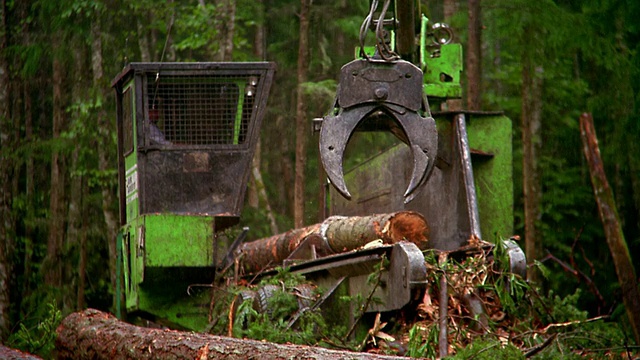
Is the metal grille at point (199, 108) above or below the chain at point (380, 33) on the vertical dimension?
below

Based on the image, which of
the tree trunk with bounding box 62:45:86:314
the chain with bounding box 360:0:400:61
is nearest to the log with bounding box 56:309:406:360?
the chain with bounding box 360:0:400:61

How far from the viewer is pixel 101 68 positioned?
60.1 ft

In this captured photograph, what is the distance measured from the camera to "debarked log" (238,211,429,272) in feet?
27.8

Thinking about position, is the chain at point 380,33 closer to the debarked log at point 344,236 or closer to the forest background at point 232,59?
the debarked log at point 344,236

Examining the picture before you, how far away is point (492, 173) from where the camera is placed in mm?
9062

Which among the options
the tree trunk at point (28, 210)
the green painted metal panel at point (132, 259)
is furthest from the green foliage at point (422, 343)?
the tree trunk at point (28, 210)

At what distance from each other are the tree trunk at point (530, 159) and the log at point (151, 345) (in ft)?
30.4

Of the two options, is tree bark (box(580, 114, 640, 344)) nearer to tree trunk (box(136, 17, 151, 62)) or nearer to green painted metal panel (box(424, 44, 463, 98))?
green painted metal panel (box(424, 44, 463, 98))

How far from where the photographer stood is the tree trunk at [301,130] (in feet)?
66.1

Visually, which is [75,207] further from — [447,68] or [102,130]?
[447,68]

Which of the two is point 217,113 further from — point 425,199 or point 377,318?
point 377,318

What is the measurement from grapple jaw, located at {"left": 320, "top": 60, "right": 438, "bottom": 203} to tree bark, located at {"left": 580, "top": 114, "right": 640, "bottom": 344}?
215 inches

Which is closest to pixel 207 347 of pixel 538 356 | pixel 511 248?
pixel 538 356

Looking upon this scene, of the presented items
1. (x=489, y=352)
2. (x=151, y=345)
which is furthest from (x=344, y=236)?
(x=489, y=352)
